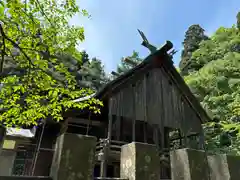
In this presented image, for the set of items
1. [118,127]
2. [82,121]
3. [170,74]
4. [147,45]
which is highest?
[147,45]

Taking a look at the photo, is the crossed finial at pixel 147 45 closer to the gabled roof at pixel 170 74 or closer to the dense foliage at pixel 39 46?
the gabled roof at pixel 170 74

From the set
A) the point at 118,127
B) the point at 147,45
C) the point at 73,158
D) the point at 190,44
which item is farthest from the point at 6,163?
the point at 190,44

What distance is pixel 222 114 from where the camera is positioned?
16.3 meters

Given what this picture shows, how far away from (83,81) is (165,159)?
63.2 ft

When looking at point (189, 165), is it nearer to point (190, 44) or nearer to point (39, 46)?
point (39, 46)

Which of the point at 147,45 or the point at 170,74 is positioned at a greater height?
the point at 147,45

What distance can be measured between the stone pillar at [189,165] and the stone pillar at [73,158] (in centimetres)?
126

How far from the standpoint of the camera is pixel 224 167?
110 inches

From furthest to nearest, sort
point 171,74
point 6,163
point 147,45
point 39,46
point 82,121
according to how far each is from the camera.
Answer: point 171,74 → point 147,45 → point 82,121 → point 6,163 → point 39,46

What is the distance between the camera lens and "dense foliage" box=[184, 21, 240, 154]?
15.5 metres

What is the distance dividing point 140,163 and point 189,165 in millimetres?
692

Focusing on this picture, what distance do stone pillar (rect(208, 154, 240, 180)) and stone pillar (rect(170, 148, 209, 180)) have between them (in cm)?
30

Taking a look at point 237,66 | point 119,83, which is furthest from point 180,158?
point 237,66

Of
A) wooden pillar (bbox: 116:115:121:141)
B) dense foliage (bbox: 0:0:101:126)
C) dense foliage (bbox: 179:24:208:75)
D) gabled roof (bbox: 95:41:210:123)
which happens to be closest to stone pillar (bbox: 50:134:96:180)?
dense foliage (bbox: 0:0:101:126)
